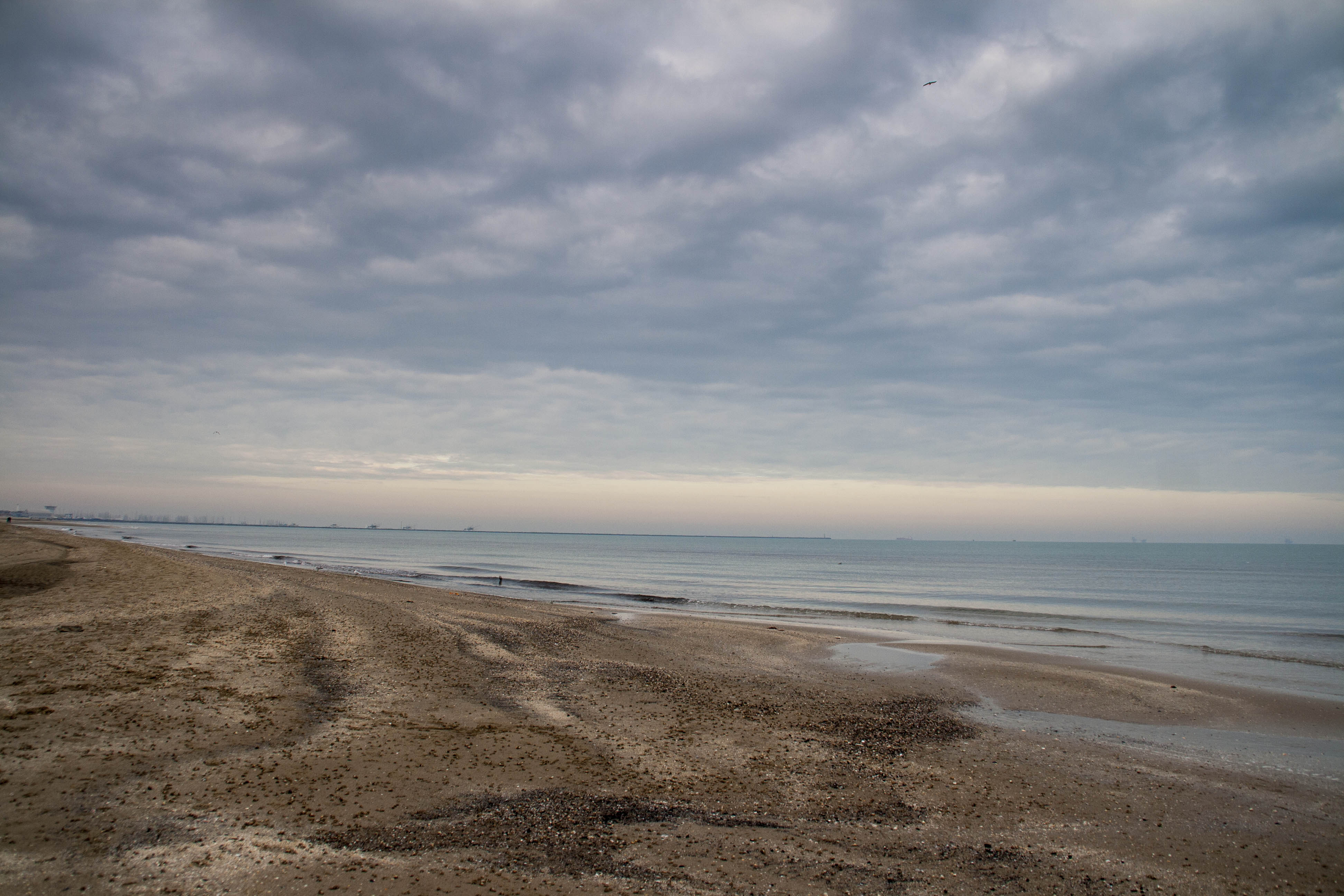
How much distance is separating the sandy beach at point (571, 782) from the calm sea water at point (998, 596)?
34.6 ft

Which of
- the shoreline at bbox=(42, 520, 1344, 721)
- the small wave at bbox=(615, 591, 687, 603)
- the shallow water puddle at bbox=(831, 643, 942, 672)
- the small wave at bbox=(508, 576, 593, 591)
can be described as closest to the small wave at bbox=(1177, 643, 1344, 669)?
the shoreline at bbox=(42, 520, 1344, 721)

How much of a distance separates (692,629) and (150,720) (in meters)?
19.9

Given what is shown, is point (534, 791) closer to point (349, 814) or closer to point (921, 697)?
point (349, 814)

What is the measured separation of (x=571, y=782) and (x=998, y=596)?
5184 cm

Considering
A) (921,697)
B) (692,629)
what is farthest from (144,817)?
(692,629)

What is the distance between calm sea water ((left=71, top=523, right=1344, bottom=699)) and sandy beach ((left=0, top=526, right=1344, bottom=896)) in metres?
10.6

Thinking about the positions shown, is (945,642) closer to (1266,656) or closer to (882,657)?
(882,657)

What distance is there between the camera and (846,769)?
32.5 feet

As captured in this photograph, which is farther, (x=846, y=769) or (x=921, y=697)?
(x=921, y=697)

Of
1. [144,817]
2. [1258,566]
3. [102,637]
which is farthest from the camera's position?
[1258,566]

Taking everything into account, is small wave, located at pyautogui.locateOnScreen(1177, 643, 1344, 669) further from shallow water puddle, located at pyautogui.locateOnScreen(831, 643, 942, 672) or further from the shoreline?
shallow water puddle, located at pyautogui.locateOnScreen(831, 643, 942, 672)

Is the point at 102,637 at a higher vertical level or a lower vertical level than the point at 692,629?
higher

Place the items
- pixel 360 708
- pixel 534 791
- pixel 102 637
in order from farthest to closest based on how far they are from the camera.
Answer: pixel 102 637 < pixel 360 708 < pixel 534 791

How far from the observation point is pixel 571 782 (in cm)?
877
